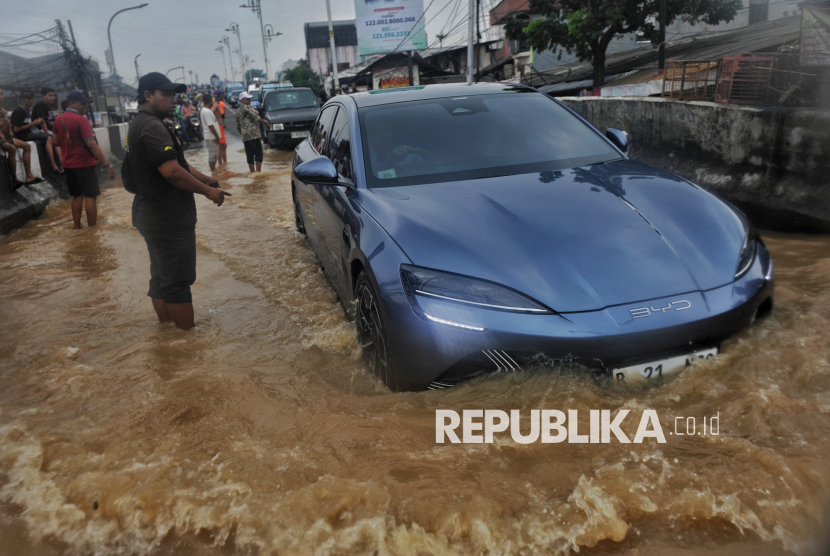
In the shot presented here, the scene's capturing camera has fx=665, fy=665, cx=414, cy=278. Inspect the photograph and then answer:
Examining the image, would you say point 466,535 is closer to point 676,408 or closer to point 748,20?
point 676,408

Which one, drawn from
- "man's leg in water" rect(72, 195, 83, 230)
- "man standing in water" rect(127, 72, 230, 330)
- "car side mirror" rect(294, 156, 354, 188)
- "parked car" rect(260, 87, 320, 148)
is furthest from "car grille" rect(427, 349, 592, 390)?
"parked car" rect(260, 87, 320, 148)

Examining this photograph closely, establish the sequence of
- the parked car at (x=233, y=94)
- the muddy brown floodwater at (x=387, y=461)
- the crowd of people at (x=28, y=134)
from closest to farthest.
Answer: the muddy brown floodwater at (x=387, y=461) → the crowd of people at (x=28, y=134) → the parked car at (x=233, y=94)

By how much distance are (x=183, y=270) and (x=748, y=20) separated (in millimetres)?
34835

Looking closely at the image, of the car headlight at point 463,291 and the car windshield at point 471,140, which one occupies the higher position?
the car windshield at point 471,140

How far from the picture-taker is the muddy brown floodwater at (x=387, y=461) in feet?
6.95

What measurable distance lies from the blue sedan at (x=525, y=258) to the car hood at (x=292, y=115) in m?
15.5

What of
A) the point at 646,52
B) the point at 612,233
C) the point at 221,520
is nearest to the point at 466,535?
the point at 221,520

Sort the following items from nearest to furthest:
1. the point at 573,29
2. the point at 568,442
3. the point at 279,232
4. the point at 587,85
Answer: the point at 568,442
the point at 279,232
the point at 573,29
the point at 587,85

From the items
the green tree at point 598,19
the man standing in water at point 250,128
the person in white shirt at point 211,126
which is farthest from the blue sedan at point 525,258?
the green tree at point 598,19

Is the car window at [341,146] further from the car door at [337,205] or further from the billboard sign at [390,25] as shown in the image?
the billboard sign at [390,25]

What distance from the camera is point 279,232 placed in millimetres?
8250

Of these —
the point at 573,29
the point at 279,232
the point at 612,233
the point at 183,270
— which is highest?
the point at 573,29
